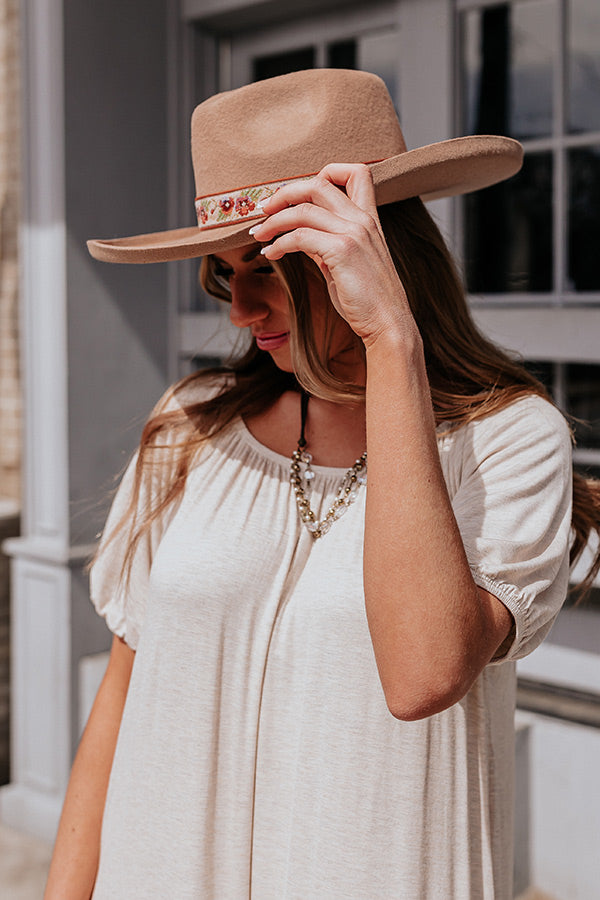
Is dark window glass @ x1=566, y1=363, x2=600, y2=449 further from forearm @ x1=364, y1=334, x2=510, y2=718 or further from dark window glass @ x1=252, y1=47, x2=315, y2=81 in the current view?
forearm @ x1=364, y1=334, x2=510, y2=718

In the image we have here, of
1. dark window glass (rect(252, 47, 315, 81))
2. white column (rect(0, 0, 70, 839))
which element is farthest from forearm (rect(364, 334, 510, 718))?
dark window glass (rect(252, 47, 315, 81))

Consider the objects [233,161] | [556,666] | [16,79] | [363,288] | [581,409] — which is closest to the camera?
[363,288]

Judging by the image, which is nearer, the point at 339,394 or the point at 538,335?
the point at 339,394

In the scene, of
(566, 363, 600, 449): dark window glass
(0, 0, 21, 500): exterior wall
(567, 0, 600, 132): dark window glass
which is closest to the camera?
(567, 0, 600, 132): dark window glass

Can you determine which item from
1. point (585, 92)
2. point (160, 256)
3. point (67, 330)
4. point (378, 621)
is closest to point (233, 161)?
point (160, 256)

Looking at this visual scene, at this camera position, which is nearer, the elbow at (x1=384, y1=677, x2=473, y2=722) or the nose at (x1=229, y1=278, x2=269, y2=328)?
the elbow at (x1=384, y1=677, x2=473, y2=722)

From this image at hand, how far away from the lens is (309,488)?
1184 millimetres

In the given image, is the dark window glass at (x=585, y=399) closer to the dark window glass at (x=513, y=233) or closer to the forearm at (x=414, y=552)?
the dark window glass at (x=513, y=233)

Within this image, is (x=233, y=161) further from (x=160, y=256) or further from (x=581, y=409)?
(x=581, y=409)

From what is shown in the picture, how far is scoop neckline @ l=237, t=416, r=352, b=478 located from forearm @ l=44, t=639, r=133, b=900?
337 millimetres

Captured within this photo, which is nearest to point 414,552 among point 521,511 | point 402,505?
point 402,505

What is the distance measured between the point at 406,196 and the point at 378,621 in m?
0.56

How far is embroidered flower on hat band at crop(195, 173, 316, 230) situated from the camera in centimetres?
110

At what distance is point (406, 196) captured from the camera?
45.8 inches
